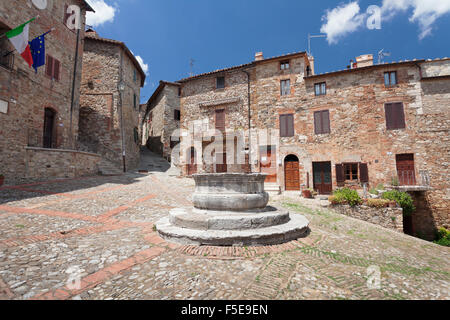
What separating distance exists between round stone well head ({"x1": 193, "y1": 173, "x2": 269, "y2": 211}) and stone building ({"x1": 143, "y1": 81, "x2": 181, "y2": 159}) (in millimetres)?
19918

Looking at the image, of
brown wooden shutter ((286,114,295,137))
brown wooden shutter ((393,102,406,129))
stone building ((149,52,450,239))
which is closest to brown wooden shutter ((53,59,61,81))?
stone building ((149,52,450,239))

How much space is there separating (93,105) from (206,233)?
19.9 m

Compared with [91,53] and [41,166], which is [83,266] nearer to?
[41,166]

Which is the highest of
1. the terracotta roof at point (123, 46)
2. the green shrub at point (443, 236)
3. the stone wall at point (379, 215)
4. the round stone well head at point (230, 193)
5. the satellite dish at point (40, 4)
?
the terracotta roof at point (123, 46)

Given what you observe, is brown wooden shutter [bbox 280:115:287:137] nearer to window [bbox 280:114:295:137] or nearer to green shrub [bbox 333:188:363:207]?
window [bbox 280:114:295:137]

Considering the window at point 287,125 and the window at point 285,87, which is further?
the window at point 285,87

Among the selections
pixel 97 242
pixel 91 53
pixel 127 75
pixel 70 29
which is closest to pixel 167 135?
pixel 127 75

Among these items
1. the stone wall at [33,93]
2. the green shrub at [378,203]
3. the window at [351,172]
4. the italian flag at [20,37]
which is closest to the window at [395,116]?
the window at [351,172]

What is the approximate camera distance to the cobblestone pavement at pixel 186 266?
2592 mm

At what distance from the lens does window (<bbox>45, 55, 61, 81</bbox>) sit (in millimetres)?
13703

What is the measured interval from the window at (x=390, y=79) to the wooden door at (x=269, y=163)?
29.7 ft

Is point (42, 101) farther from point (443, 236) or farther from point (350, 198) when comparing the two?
point (443, 236)

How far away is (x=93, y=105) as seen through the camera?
1912cm

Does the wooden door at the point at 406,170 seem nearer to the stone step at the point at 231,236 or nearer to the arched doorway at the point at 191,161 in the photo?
the stone step at the point at 231,236
